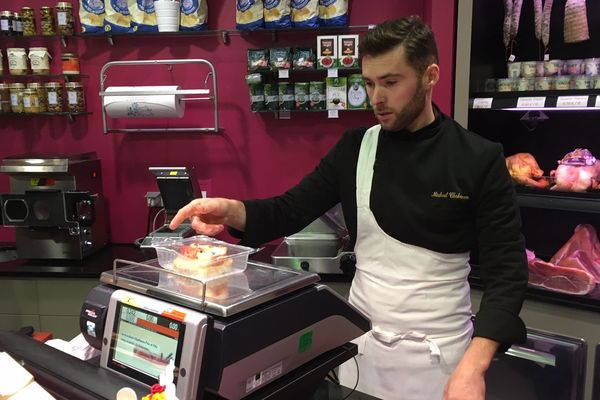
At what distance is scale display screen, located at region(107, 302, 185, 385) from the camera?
94 cm

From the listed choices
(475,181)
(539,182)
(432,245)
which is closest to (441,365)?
(432,245)

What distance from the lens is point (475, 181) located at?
1.45 meters

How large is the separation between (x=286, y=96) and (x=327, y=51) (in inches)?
12.9

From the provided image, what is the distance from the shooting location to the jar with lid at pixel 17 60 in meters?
3.15

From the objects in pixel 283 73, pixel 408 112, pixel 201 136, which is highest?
pixel 283 73

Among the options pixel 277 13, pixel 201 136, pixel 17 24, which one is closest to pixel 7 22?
pixel 17 24

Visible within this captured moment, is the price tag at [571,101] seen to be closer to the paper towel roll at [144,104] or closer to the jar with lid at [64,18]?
the paper towel roll at [144,104]

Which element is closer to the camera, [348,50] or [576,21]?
[576,21]

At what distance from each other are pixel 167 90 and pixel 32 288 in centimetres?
127

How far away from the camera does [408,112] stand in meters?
1.47

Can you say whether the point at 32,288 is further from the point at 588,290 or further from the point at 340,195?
the point at 588,290

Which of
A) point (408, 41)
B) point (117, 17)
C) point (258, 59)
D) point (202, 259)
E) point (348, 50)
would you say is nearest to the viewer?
point (202, 259)

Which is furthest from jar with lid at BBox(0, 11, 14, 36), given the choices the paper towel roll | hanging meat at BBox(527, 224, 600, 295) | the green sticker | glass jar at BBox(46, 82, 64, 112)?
hanging meat at BBox(527, 224, 600, 295)

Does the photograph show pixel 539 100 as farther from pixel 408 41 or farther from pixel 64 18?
A: pixel 64 18
